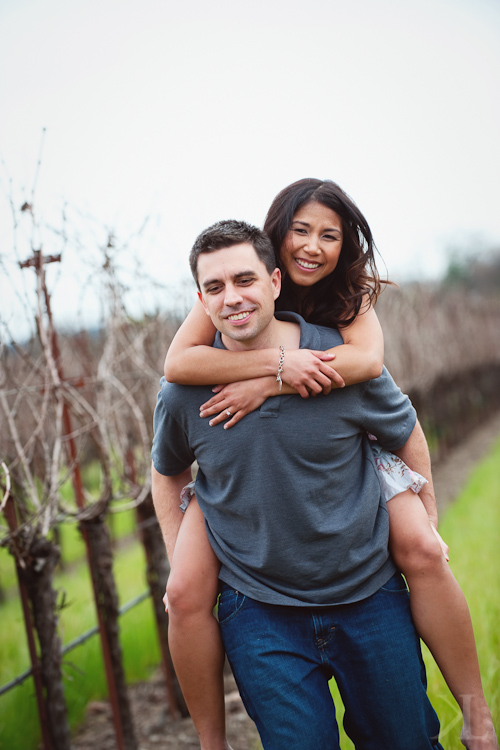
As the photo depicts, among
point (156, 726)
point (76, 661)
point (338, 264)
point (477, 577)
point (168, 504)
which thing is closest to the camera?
point (168, 504)

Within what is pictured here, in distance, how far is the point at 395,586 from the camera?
204cm

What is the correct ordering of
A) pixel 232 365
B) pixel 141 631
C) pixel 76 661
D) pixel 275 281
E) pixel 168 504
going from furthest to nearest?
pixel 141 631, pixel 76 661, pixel 168 504, pixel 275 281, pixel 232 365

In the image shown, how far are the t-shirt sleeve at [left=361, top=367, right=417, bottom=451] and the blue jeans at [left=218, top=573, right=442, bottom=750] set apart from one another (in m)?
0.48

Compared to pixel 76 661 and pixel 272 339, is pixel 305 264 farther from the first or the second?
pixel 76 661

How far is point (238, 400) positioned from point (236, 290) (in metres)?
0.34

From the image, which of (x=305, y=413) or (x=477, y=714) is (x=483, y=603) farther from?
(x=305, y=413)

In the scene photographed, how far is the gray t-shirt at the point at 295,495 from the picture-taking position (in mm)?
1915

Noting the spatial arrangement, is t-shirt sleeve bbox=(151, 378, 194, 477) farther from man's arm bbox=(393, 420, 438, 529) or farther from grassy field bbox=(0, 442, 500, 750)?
grassy field bbox=(0, 442, 500, 750)

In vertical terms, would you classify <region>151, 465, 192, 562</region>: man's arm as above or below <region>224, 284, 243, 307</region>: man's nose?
below

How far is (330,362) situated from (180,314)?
2.68 m

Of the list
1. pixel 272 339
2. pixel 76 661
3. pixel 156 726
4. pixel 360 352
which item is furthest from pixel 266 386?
pixel 76 661

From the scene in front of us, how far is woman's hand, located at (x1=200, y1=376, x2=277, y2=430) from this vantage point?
1939 mm

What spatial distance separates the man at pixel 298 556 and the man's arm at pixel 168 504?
0.81ft

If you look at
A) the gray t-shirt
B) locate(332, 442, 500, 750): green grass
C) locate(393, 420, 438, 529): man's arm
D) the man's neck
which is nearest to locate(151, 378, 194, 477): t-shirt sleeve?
the gray t-shirt
